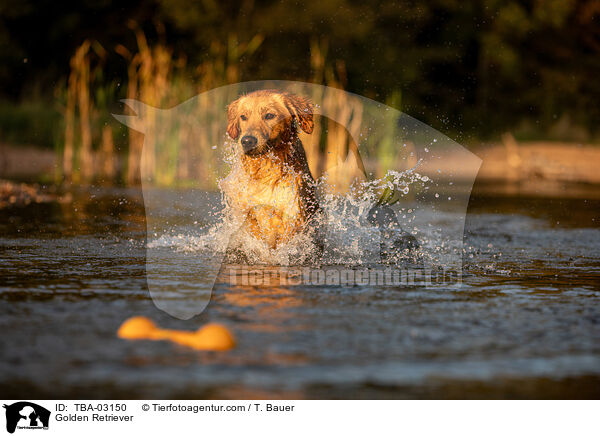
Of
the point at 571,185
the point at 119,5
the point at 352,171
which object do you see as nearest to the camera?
the point at 352,171

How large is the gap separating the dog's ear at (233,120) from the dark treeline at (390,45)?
19333 millimetres

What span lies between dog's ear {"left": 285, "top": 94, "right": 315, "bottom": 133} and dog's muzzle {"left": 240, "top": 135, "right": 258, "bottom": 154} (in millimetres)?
468

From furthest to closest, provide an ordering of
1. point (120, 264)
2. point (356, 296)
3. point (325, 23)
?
point (325, 23) → point (120, 264) → point (356, 296)

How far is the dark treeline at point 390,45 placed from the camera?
1132 inches

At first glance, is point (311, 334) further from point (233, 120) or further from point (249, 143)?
point (233, 120)

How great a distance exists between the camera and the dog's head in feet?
24.2

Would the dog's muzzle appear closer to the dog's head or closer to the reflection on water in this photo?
the dog's head

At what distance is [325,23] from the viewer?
28.8 m

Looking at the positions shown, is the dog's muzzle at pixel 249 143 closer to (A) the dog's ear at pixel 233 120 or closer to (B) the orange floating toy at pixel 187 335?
(A) the dog's ear at pixel 233 120

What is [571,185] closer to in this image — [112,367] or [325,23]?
[325,23]

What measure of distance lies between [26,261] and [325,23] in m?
22.6

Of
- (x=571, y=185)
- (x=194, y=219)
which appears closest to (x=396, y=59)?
(x=571, y=185)
